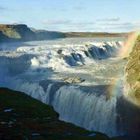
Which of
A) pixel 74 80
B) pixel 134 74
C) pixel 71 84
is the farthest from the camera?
pixel 74 80

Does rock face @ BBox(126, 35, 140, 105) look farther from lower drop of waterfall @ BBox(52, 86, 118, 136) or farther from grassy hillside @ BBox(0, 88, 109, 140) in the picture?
grassy hillside @ BBox(0, 88, 109, 140)

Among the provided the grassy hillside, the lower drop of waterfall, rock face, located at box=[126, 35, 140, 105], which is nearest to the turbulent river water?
the lower drop of waterfall

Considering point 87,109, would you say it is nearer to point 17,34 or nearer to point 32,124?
point 32,124

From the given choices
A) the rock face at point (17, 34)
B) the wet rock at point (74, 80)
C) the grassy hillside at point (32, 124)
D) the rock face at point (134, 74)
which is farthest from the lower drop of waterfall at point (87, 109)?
the rock face at point (17, 34)

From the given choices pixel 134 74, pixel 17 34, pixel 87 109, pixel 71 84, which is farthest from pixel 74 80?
pixel 17 34

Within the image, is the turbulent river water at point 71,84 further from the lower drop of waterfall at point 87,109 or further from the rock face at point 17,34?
the rock face at point 17,34
